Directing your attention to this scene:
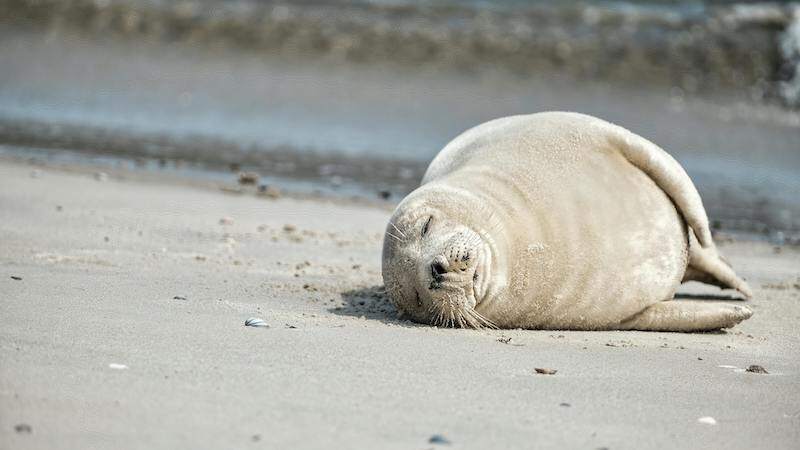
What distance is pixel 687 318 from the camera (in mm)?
5520

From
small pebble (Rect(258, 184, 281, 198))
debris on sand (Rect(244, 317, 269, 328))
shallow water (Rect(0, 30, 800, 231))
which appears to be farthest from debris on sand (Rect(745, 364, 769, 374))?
small pebble (Rect(258, 184, 281, 198))

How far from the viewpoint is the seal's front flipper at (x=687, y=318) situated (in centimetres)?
550

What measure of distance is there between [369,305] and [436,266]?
29.8 inches

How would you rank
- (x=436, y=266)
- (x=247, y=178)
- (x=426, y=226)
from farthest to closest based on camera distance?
1. (x=247, y=178)
2. (x=426, y=226)
3. (x=436, y=266)

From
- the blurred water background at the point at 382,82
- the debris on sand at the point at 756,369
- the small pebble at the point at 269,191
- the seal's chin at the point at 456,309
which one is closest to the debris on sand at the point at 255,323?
the seal's chin at the point at 456,309

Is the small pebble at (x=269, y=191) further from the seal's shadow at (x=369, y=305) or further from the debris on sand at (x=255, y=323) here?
the debris on sand at (x=255, y=323)

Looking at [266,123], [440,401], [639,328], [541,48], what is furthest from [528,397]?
[541,48]

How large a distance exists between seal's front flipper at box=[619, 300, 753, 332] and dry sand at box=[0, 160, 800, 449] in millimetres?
66

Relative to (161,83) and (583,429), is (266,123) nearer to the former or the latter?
(161,83)

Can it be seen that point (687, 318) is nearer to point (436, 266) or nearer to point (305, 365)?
point (436, 266)

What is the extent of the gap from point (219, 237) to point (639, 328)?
8.76ft

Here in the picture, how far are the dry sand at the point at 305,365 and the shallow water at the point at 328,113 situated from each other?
13.3 ft

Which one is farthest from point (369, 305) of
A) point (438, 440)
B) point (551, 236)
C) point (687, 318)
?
point (438, 440)

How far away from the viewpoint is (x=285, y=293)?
5.72 metres
